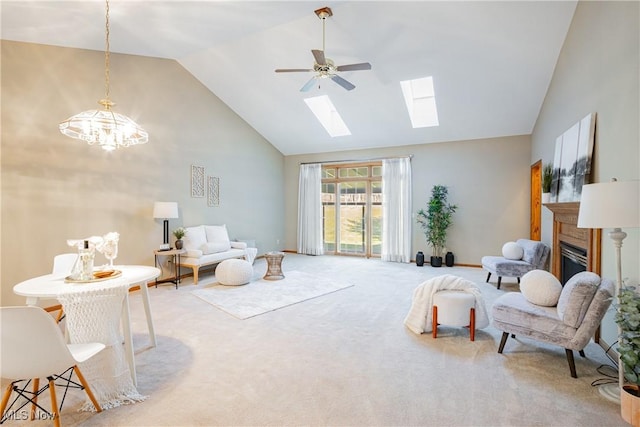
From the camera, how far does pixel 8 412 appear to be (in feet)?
6.95

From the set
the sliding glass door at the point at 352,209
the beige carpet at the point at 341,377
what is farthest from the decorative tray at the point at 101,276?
the sliding glass door at the point at 352,209

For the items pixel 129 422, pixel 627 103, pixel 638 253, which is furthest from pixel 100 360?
pixel 627 103

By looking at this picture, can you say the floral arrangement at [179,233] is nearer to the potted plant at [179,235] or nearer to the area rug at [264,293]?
the potted plant at [179,235]

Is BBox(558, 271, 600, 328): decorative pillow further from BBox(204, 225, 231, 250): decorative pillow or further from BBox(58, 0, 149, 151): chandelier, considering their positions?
BBox(204, 225, 231, 250): decorative pillow

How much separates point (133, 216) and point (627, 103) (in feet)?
20.4

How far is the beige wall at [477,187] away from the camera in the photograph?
6.68 meters

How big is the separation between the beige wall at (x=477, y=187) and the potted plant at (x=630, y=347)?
200 inches

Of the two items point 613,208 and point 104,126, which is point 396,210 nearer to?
point 613,208

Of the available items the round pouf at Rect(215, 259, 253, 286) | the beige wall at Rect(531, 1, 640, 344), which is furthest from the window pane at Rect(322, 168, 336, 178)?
the beige wall at Rect(531, 1, 640, 344)

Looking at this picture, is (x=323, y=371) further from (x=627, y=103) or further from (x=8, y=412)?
(x=627, y=103)

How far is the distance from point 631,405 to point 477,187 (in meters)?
5.56

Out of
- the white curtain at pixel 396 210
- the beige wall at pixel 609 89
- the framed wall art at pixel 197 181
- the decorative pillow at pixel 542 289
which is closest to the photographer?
the beige wall at pixel 609 89

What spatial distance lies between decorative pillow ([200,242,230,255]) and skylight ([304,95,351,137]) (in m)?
3.39

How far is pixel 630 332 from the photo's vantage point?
1984 millimetres
